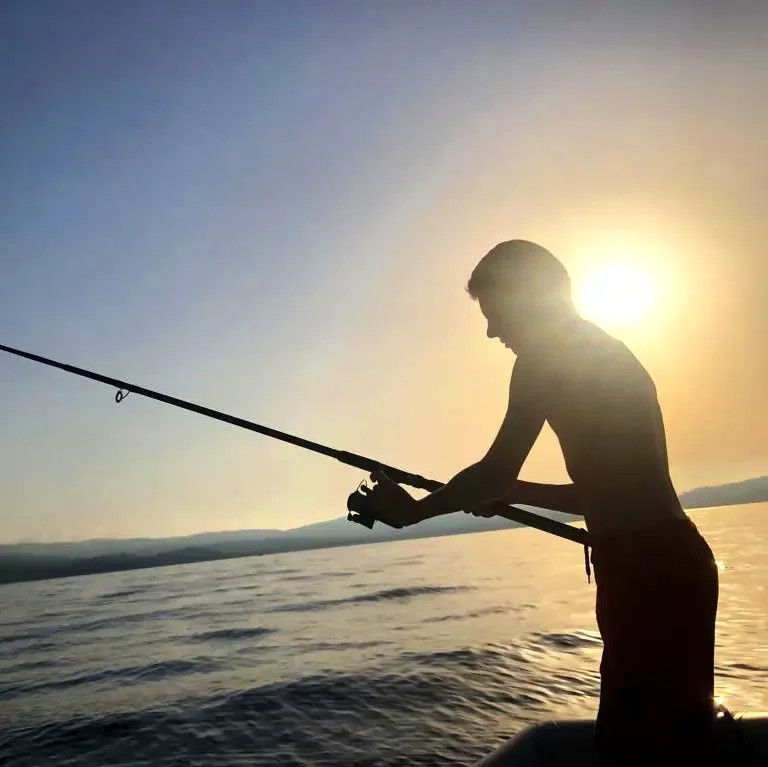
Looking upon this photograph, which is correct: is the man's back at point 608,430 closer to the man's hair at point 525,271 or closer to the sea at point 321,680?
the man's hair at point 525,271

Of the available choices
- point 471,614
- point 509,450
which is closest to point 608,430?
point 509,450

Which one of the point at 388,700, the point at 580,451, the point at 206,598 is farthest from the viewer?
the point at 206,598

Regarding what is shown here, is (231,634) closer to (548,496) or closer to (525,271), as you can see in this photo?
(548,496)

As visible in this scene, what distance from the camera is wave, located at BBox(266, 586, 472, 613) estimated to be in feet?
69.2

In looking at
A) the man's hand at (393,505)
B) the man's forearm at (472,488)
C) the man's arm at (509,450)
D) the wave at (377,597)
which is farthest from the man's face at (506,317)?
the wave at (377,597)

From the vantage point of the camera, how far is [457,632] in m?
14.4

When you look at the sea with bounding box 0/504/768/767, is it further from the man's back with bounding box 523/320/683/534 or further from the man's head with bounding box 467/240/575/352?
the man's head with bounding box 467/240/575/352

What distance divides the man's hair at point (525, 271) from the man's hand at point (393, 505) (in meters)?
1.19

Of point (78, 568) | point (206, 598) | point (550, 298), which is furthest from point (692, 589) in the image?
point (78, 568)

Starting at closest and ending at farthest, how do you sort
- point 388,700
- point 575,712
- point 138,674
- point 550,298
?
point 550,298, point 575,712, point 388,700, point 138,674

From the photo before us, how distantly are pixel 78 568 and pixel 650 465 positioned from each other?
4431 inches

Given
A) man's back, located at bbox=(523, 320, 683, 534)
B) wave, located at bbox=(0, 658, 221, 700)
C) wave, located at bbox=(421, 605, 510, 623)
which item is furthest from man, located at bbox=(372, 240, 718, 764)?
wave, located at bbox=(421, 605, 510, 623)

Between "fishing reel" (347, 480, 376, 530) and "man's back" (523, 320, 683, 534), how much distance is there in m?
1.15

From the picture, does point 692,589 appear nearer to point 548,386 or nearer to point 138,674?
point 548,386
